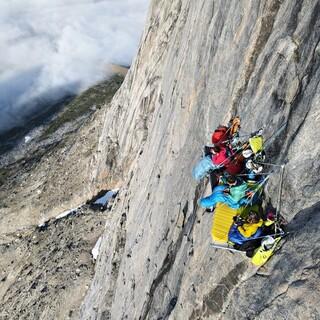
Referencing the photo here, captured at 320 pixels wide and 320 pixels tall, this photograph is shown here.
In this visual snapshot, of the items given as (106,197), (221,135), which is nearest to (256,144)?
(221,135)

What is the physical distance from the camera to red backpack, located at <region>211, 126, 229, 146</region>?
1742 cm

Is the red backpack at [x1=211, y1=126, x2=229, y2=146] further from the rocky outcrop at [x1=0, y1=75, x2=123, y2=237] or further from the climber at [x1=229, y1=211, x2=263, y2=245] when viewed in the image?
the rocky outcrop at [x1=0, y1=75, x2=123, y2=237]

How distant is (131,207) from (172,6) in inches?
558

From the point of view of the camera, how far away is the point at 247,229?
14.0 meters

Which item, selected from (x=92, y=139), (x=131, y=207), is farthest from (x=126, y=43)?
(x=131, y=207)

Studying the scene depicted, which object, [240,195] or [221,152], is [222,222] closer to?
[240,195]

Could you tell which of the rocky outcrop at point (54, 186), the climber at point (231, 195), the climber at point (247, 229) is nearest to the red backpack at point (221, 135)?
the climber at point (231, 195)

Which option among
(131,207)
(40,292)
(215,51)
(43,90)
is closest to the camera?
(215,51)

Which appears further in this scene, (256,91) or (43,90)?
(43,90)

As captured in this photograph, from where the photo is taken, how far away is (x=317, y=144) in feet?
41.8

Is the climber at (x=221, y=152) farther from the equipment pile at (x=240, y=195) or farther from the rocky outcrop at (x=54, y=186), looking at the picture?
the rocky outcrop at (x=54, y=186)

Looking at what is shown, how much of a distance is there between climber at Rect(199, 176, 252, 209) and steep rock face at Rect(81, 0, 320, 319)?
954mm

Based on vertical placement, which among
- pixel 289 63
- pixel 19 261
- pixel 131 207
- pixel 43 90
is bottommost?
pixel 43 90

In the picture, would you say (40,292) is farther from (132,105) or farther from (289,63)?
(289,63)
